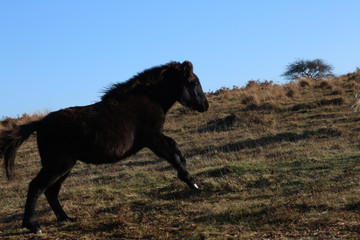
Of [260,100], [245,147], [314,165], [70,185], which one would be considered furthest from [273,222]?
[260,100]

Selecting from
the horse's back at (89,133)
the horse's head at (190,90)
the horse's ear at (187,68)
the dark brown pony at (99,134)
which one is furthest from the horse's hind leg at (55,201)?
the horse's ear at (187,68)

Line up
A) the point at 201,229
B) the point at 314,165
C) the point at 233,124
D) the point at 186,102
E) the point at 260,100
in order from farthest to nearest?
the point at 260,100, the point at 233,124, the point at 314,165, the point at 186,102, the point at 201,229

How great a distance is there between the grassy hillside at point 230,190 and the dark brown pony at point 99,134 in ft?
2.03

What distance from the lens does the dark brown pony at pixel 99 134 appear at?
6504 mm

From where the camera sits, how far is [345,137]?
12609 millimetres

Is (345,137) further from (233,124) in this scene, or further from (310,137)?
(233,124)

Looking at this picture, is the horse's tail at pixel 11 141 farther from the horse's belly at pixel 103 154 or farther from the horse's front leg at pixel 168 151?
the horse's front leg at pixel 168 151

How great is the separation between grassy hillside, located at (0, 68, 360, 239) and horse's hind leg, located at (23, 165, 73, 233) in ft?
0.50

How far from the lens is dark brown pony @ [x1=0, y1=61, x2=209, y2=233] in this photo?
6504 mm

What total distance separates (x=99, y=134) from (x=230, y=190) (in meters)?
2.59

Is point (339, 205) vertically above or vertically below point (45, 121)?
below

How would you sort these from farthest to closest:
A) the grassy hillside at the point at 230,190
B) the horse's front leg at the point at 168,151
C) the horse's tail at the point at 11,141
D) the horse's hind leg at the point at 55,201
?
the horse's front leg at the point at 168,151, the horse's hind leg at the point at 55,201, the horse's tail at the point at 11,141, the grassy hillside at the point at 230,190

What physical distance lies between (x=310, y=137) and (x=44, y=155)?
27.8ft

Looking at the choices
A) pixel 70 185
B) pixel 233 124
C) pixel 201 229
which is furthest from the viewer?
pixel 233 124
